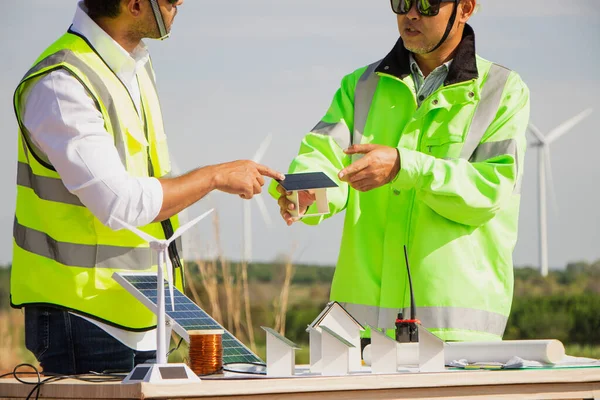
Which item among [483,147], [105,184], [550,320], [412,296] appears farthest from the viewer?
[550,320]

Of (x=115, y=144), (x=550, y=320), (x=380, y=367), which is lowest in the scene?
(x=550, y=320)

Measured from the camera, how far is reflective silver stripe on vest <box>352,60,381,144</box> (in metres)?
5.76

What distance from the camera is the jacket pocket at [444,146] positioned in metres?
5.52

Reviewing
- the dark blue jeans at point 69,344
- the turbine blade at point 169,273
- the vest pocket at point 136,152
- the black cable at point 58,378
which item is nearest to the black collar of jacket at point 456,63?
the vest pocket at point 136,152

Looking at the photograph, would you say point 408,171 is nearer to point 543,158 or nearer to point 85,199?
point 85,199

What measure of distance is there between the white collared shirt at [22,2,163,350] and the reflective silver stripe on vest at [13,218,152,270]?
187mm

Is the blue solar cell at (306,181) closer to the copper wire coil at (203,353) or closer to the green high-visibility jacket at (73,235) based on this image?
the green high-visibility jacket at (73,235)

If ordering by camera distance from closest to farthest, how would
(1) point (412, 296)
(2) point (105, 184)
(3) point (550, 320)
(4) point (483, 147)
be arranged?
1. (2) point (105, 184)
2. (1) point (412, 296)
3. (4) point (483, 147)
4. (3) point (550, 320)

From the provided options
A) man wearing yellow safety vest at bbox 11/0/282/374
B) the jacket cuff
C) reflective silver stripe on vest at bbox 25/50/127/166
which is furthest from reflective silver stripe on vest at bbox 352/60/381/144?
reflective silver stripe on vest at bbox 25/50/127/166

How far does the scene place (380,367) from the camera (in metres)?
4.69

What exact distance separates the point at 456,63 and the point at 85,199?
1927 millimetres

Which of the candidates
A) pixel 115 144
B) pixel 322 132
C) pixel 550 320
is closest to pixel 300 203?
pixel 322 132

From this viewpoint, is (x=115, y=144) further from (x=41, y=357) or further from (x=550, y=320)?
(x=550, y=320)

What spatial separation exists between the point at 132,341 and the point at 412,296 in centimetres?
118
